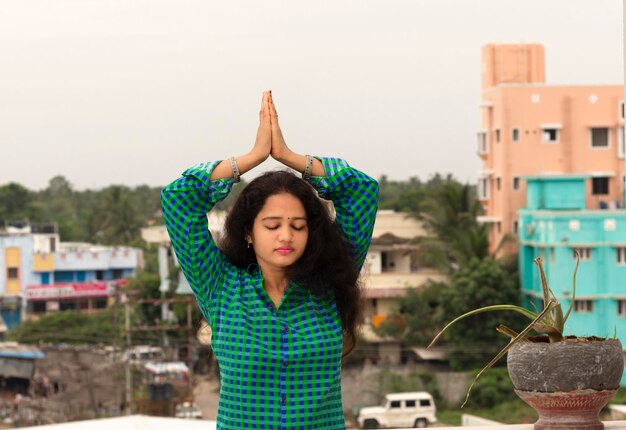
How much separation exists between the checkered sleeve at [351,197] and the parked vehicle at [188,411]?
593 inches

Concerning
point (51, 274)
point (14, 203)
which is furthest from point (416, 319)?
point (14, 203)

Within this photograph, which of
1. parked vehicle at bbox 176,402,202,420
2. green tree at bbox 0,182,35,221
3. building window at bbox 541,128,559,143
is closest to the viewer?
parked vehicle at bbox 176,402,202,420

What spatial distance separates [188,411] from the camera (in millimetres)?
16359

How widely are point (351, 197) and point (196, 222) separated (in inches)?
7.2

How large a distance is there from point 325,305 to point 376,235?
1900 centimetres

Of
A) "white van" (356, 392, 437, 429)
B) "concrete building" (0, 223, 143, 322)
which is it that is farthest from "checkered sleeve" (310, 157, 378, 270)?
"concrete building" (0, 223, 143, 322)

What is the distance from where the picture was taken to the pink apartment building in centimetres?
1978

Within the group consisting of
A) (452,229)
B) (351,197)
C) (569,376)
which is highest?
(452,229)

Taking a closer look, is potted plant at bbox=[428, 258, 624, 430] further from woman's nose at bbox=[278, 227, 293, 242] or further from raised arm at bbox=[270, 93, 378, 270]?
woman's nose at bbox=[278, 227, 293, 242]

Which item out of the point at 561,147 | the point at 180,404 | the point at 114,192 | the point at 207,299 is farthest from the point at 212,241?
the point at 114,192

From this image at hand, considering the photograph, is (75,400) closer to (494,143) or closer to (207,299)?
(494,143)

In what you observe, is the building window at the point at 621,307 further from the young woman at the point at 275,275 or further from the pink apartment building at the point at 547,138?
the young woman at the point at 275,275

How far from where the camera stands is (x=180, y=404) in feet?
56.3

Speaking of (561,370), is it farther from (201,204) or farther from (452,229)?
(452,229)
